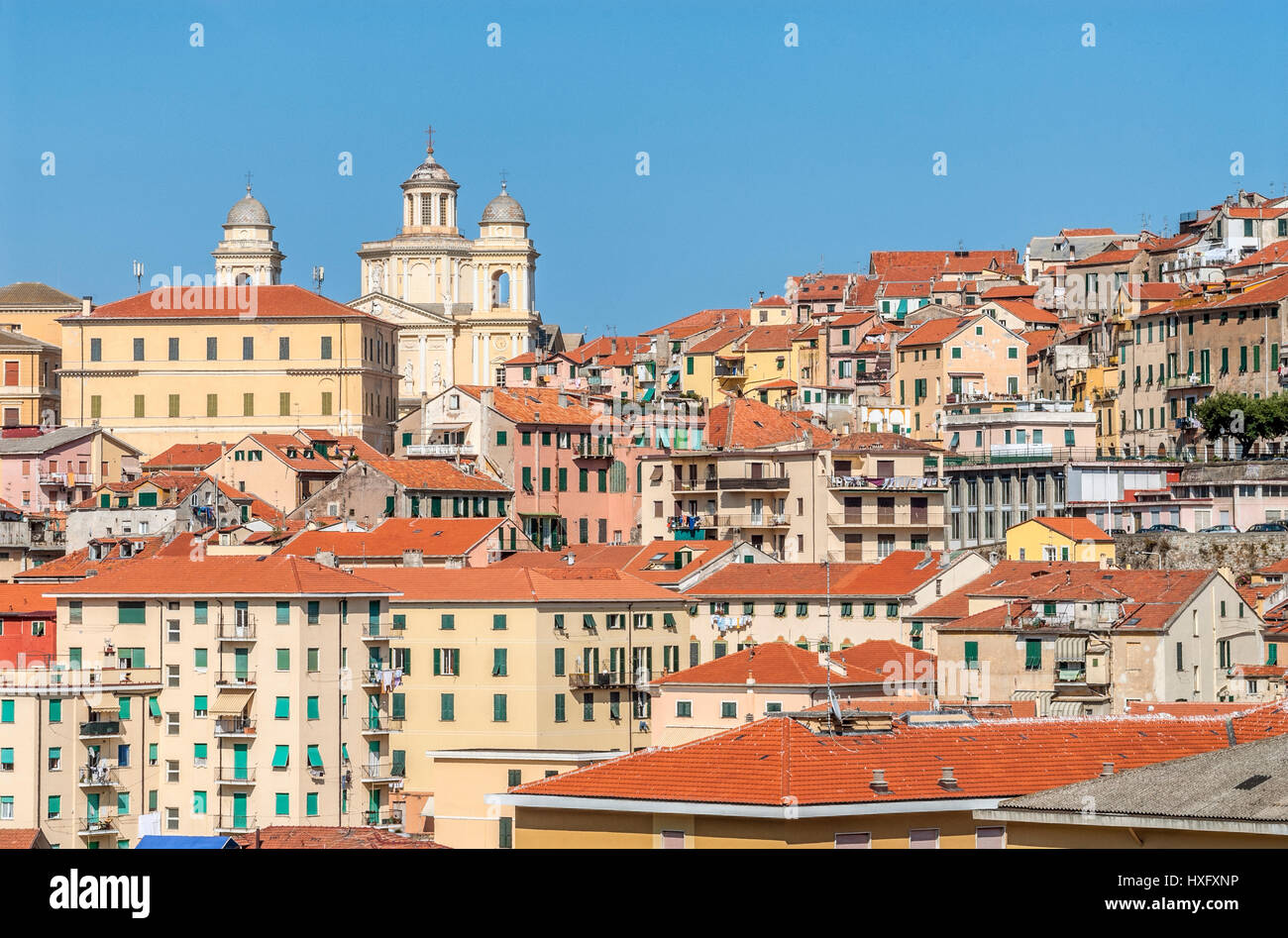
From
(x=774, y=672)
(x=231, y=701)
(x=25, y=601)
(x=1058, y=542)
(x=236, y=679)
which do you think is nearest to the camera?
(x=774, y=672)

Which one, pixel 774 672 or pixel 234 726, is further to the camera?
pixel 234 726

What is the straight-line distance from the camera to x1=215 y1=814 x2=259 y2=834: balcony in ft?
170

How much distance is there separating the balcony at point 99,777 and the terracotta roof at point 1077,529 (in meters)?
26.4

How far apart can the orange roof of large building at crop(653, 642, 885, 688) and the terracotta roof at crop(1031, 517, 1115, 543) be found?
573 inches

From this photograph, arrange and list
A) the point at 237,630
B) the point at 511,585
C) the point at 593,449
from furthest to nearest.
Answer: the point at 593,449 < the point at 511,585 < the point at 237,630

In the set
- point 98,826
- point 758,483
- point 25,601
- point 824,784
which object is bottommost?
point 98,826

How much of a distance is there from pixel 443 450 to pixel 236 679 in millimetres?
31140

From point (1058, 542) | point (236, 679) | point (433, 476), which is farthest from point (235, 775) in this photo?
point (433, 476)

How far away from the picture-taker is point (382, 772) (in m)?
54.4

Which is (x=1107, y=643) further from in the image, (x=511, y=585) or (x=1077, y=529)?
(x=1077, y=529)

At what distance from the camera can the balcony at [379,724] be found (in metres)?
54.9

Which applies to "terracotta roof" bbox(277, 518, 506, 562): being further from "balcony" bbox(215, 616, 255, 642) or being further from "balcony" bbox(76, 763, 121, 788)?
"balcony" bbox(76, 763, 121, 788)

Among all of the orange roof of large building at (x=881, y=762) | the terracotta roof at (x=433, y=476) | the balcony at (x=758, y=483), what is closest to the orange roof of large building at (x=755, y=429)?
the balcony at (x=758, y=483)
